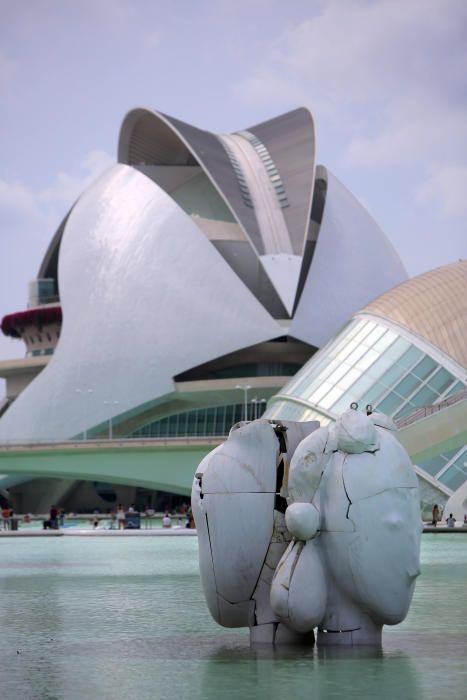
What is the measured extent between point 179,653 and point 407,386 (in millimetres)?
24913

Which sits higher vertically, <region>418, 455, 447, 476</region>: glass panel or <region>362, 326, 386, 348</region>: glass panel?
<region>362, 326, 386, 348</region>: glass panel

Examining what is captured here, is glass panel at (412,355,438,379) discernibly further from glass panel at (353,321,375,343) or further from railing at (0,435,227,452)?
railing at (0,435,227,452)

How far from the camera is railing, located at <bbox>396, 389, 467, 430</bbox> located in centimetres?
3034

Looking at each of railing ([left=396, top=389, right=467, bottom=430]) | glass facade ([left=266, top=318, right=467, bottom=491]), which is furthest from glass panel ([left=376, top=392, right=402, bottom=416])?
railing ([left=396, top=389, right=467, bottom=430])

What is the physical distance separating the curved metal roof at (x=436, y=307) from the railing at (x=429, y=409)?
3.54 meters

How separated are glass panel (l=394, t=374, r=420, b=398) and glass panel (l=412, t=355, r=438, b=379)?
21cm

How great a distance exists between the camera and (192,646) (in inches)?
405

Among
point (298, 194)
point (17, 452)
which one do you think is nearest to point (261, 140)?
point (298, 194)

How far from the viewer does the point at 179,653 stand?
9.86 m

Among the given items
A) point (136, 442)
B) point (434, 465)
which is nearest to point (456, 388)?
point (434, 465)

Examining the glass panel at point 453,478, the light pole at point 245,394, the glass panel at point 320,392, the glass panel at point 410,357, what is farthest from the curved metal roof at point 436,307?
the light pole at point 245,394

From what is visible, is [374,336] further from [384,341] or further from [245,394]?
[245,394]

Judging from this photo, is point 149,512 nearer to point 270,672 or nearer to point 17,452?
point 17,452

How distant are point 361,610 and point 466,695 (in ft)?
7.23
